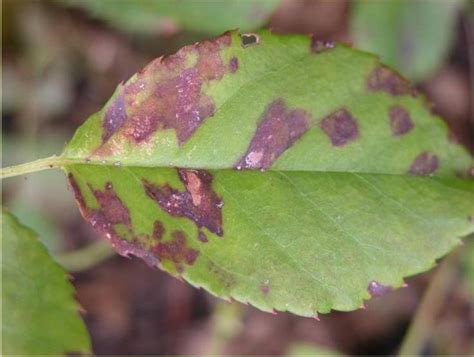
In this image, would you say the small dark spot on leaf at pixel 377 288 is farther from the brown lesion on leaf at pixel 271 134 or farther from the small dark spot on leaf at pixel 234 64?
the small dark spot on leaf at pixel 234 64

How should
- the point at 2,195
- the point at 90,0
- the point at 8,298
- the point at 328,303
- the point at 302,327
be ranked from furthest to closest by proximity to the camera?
the point at 302,327 < the point at 2,195 < the point at 90,0 < the point at 8,298 < the point at 328,303

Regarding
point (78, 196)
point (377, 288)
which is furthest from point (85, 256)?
point (377, 288)

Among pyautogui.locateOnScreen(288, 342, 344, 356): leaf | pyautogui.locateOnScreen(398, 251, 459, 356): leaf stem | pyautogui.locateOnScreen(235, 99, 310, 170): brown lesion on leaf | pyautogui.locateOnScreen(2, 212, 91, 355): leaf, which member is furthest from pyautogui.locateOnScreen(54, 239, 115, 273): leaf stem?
pyautogui.locateOnScreen(235, 99, 310, 170): brown lesion on leaf

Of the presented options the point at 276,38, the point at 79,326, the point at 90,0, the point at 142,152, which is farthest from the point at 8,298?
the point at 90,0

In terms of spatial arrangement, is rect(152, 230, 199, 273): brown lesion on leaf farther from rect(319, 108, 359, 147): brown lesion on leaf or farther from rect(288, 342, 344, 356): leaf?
rect(288, 342, 344, 356): leaf

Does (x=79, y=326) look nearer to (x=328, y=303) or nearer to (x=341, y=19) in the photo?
(x=328, y=303)

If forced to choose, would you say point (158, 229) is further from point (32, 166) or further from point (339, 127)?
point (339, 127)
